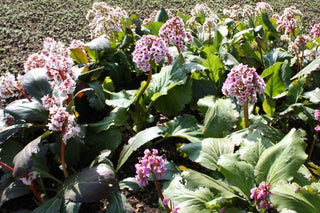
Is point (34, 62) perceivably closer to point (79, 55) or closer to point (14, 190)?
point (79, 55)

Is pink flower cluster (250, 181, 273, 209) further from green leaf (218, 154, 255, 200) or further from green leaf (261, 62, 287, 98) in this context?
green leaf (261, 62, 287, 98)

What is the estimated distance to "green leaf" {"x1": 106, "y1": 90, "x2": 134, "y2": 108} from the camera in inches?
119

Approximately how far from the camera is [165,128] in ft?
9.32

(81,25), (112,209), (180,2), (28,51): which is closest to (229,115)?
(112,209)

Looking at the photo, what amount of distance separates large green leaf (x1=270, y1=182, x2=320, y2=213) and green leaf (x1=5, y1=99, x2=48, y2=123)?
162cm

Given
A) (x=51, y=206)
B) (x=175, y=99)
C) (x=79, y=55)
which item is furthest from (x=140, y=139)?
(x=79, y=55)

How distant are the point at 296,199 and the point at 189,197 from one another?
624 millimetres

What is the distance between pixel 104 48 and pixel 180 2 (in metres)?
3.34

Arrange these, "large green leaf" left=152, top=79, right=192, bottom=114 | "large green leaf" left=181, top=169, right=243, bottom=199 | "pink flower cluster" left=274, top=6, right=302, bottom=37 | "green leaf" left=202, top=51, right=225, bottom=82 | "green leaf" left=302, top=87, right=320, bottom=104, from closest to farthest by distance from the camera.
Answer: "large green leaf" left=181, top=169, right=243, bottom=199 < "green leaf" left=302, top=87, right=320, bottom=104 < "large green leaf" left=152, top=79, right=192, bottom=114 < "green leaf" left=202, top=51, right=225, bottom=82 < "pink flower cluster" left=274, top=6, right=302, bottom=37

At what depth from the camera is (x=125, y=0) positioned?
6543 mm

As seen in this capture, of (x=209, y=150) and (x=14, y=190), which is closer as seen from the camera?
(x=14, y=190)

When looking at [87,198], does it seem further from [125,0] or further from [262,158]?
[125,0]

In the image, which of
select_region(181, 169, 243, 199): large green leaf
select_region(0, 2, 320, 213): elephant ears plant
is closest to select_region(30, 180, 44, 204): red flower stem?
select_region(0, 2, 320, 213): elephant ears plant

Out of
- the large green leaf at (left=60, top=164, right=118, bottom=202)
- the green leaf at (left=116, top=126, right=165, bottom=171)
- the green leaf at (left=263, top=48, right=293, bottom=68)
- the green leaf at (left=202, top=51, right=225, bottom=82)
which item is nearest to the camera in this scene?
the large green leaf at (left=60, top=164, right=118, bottom=202)
